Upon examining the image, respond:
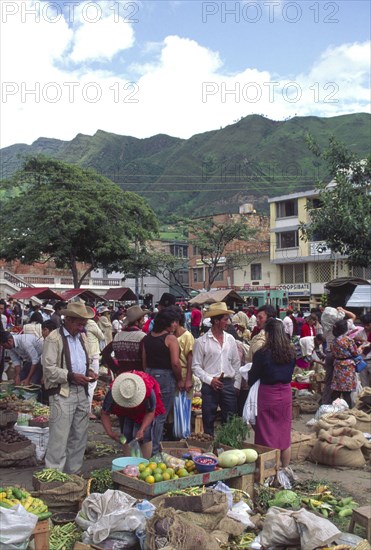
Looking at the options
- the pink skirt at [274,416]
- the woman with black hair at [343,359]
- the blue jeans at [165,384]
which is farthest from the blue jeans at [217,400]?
the woman with black hair at [343,359]

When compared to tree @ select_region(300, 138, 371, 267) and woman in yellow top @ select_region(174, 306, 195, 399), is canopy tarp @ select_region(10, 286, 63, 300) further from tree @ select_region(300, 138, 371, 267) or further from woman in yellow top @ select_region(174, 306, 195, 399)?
woman in yellow top @ select_region(174, 306, 195, 399)

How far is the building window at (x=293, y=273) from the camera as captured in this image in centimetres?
4312

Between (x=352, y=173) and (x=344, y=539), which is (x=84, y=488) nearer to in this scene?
(x=344, y=539)

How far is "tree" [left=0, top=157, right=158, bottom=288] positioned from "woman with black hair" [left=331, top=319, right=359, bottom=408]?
64.3 feet

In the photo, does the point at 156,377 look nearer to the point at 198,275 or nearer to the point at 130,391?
the point at 130,391

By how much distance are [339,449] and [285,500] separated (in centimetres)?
234

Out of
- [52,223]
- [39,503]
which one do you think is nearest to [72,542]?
[39,503]

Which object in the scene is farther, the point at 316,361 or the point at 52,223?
the point at 52,223

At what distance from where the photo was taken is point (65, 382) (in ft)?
18.3

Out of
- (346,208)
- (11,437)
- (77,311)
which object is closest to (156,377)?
(77,311)

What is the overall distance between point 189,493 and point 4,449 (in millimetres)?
3165

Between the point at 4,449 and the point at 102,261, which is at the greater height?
the point at 102,261

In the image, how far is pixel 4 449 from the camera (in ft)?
22.5

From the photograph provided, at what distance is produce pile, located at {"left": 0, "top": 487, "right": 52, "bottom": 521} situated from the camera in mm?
3969
